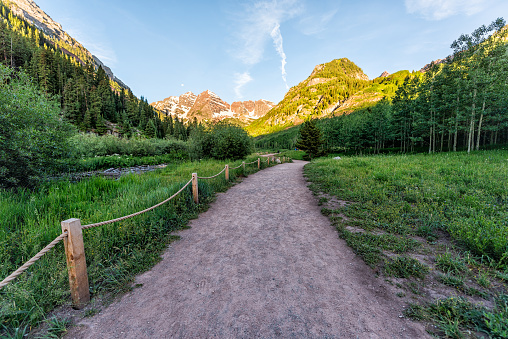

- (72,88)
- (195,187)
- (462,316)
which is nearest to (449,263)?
(462,316)

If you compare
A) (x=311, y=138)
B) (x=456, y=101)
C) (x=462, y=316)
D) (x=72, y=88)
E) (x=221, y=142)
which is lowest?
(x=462, y=316)

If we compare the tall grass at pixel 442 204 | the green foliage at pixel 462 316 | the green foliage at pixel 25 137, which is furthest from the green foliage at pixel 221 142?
the green foliage at pixel 462 316

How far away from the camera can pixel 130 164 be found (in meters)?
23.9

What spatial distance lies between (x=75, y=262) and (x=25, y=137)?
26.1 feet

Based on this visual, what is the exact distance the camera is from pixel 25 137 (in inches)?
272

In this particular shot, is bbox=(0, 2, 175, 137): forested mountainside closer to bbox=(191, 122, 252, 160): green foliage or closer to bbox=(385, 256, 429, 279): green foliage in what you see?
bbox=(191, 122, 252, 160): green foliage

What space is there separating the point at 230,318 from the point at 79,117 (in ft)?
258

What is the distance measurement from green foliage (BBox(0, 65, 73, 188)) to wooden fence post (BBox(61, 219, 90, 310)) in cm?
680

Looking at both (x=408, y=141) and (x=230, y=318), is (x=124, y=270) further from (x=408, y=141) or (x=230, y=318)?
(x=408, y=141)

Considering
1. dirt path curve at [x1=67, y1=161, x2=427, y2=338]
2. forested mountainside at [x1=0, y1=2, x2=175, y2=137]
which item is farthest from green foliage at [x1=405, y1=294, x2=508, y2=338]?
forested mountainside at [x1=0, y1=2, x2=175, y2=137]

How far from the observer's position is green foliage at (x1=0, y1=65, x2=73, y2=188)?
663 centimetres

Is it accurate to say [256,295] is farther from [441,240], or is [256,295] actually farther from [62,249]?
[441,240]

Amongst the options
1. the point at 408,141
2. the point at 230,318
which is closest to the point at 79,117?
the point at 230,318

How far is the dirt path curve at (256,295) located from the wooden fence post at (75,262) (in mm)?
389
